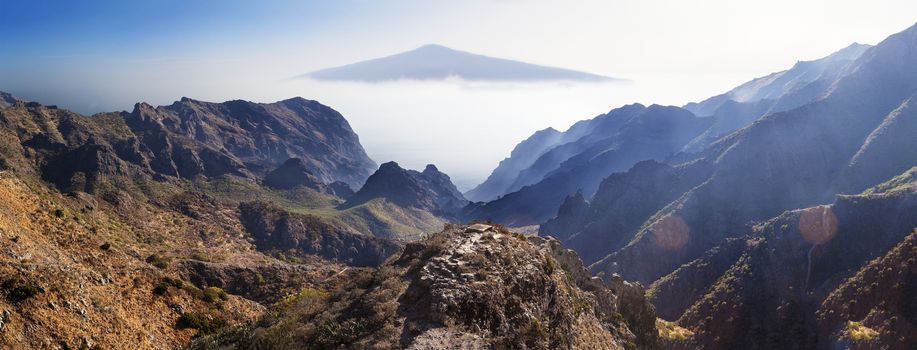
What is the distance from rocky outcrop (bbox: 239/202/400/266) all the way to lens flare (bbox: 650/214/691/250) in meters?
62.0

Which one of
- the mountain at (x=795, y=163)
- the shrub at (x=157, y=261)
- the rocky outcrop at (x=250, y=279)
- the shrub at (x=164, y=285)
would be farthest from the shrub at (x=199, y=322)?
the mountain at (x=795, y=163)

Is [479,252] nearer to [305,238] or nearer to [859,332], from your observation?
[859,332]

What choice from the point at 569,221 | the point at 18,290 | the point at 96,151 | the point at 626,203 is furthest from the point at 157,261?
the point at 569,221

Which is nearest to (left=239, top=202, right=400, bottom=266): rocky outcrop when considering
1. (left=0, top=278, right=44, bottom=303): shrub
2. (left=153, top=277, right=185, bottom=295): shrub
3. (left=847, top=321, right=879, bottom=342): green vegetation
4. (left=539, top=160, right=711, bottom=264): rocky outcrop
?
(left=153, top=277, right=185, bottom=295): shrub

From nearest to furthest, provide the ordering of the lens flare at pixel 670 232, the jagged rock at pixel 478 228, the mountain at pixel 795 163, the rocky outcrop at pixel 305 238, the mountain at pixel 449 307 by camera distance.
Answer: the mountain at pixel 449 307, the jagged rock at pixel 478 228, the rocky outcrop at pixel 305 238, the mountain at pixel 795 163, the lens flare at pixel 670 232

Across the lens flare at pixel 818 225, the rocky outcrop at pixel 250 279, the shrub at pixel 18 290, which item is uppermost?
the shrub at pixel 18 290

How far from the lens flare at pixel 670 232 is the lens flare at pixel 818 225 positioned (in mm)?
31121

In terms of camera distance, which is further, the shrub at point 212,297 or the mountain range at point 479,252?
the shrub at point 212,297

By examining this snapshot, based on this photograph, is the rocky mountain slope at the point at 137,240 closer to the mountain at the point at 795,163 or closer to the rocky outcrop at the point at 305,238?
the rocky outcrop at the point at 305,238

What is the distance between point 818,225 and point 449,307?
308 feet

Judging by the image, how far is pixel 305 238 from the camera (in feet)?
348

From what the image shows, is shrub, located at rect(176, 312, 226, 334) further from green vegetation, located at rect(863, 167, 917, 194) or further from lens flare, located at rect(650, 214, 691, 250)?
green vegetation, located at rect(863, 167, 917, 194)

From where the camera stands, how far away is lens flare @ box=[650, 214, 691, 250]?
122500 mm

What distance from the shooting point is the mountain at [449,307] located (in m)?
20.5
